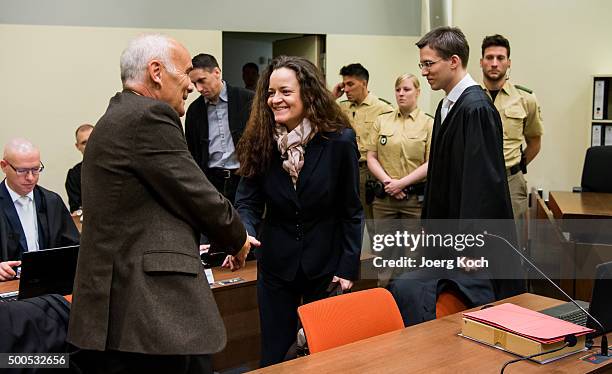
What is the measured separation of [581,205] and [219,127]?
251cm

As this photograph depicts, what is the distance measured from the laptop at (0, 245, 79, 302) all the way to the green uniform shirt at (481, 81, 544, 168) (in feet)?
10.5

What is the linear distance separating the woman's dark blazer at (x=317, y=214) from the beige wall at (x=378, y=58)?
12.6ft

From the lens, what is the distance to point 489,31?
6738 millimetres

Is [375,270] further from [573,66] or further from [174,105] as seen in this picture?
[573,66]

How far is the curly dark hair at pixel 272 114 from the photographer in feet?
8.47

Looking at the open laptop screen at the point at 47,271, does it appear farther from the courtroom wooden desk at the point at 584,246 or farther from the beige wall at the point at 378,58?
the beige wall at the point at 378,58

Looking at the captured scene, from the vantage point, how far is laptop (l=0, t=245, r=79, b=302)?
2418 millimetres

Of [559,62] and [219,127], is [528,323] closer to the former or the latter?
[219,127]

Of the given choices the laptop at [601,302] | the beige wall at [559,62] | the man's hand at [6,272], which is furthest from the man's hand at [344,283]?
the beige wall at [559,62]

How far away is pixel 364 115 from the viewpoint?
568cm

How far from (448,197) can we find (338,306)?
0.90 m

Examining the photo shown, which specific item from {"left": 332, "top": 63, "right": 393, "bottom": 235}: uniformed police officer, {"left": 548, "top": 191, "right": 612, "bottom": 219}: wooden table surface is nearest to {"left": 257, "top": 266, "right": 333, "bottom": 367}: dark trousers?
{"left": 548, "top": 191, "right": 612, "bottom": 219}: wooden table surface

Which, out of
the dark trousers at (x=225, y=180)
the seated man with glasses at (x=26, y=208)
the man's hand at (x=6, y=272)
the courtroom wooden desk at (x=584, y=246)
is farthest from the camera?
the dark trousers at (x=225, y=180)

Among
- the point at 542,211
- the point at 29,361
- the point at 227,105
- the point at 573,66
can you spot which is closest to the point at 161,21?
the point at 227,105
